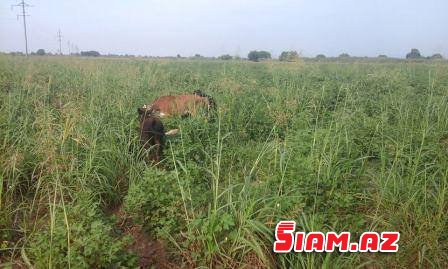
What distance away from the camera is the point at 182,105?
524 cm

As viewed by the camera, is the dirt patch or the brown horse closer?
the dirt patch

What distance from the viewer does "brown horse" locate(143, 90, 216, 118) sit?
16.3ft

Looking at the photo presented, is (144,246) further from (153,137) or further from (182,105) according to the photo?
(182,105)

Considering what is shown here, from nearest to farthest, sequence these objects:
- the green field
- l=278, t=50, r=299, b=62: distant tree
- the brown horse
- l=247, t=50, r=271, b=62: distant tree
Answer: the green field, the brown horse, l=278, t=50, r=299, b=62: distant tree, l=247, t=50, r=271, b=62: distant tree

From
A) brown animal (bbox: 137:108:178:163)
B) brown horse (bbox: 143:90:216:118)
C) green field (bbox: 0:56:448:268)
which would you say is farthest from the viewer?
brown horse (bbox: 143:90:216:118)

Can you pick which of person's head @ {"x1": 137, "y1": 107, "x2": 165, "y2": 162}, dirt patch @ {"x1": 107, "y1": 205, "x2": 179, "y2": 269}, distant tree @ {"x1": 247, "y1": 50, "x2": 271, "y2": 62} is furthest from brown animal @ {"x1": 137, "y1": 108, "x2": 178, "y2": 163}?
distant tree @ {"x1": 247, "y1": 50, "x2": 271, "y2": 62}

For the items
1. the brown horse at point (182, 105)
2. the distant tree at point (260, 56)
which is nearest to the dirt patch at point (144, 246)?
the brown horse at point (182, 105)

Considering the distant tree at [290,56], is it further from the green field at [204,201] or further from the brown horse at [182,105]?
the green field at [204,201]

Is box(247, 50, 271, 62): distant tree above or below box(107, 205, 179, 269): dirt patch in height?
above

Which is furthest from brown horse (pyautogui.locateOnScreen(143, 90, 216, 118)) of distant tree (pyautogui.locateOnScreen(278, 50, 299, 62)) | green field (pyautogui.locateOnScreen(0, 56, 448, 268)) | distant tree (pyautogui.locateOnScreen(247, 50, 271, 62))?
distant tree (pyautogui.locateOnScreen(247, 50, 271, 62))

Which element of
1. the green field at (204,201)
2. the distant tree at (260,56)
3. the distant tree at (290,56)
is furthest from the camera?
the distant tree at (260,56)

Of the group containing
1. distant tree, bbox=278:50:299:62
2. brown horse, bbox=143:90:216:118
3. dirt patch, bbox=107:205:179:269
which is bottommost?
dirt patch, bbox=107:205:179:269

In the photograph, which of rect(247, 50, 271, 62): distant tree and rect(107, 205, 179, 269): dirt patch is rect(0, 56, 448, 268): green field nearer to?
rect(107, 205, 179, 269): dirt patch

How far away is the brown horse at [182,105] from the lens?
4.96m
